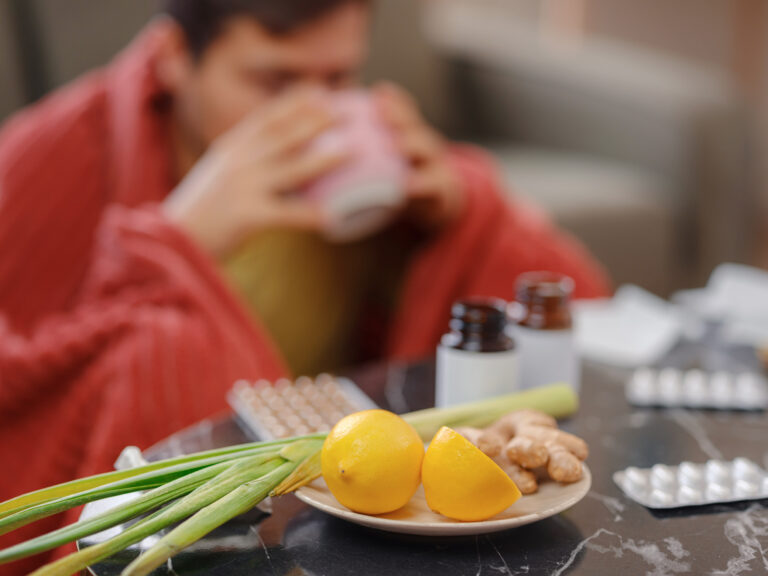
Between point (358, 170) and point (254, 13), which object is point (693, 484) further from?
point (254, 13)

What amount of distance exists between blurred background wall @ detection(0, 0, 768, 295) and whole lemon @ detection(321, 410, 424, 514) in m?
1.45

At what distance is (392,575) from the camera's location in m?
0.52

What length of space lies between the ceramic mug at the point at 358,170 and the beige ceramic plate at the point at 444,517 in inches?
22.9

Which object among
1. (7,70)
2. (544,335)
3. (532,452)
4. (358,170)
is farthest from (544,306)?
(7,70)

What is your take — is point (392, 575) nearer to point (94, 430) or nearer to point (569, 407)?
point (569, 407)

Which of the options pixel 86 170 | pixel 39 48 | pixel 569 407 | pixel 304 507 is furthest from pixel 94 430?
pixel 39 48

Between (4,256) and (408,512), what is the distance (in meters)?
0.90

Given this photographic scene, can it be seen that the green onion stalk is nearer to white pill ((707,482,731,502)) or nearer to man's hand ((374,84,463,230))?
white pill ((707,482,731,502))

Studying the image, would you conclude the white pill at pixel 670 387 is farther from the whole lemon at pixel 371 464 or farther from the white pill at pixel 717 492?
the whole lemon at pixel 371 464

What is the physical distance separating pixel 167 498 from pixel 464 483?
0.18 meters

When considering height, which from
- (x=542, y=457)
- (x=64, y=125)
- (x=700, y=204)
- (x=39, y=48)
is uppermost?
(x=39, y=48)

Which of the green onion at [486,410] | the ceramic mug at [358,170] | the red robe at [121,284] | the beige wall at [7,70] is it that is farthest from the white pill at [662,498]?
the beige wall at [7,70]

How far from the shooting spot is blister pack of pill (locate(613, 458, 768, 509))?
62cm

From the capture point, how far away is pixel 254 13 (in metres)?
1.17
